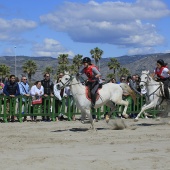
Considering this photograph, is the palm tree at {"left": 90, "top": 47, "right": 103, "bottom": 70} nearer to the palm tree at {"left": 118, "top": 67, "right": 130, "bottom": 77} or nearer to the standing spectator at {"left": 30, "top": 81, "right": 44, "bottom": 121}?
the palm tree at {"left": 118, "top": 67, "right": 130, "bottom": 77}

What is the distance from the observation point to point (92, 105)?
1645 cm

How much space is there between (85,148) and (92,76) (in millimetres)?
4511

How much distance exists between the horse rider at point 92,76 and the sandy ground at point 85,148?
1321mm

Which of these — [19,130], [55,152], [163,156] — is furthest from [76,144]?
[19,130]

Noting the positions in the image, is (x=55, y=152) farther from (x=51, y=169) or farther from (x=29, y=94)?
(x=29, y=94)

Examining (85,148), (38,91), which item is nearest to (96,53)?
(38,91)

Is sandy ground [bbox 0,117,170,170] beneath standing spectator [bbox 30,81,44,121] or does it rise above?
beneath

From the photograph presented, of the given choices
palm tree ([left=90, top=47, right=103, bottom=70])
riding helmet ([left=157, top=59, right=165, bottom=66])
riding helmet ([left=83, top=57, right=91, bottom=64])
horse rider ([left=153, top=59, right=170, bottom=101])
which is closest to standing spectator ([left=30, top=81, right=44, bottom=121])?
horse rider ([left=153, top=59, right=170, bottom=101])

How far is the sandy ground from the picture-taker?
9703 mm

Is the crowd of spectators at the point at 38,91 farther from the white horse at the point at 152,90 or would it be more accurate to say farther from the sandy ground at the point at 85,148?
the white horse at the point at 152,90

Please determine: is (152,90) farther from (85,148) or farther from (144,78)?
(85,148)

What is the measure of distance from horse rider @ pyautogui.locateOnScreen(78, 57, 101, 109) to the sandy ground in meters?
1.32

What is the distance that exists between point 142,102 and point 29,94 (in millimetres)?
5791

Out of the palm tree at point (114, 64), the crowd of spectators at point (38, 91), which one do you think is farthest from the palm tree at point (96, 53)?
the crowd of spectators at point (38, 91)
